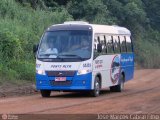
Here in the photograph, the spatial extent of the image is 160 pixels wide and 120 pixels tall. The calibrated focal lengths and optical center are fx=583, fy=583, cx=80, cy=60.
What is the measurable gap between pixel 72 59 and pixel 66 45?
2.57 ft

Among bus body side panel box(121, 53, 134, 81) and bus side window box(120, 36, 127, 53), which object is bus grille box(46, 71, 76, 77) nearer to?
bus body side panel box(121, 53, 134, 81)

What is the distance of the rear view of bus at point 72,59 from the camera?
22486mm

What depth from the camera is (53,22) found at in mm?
39125

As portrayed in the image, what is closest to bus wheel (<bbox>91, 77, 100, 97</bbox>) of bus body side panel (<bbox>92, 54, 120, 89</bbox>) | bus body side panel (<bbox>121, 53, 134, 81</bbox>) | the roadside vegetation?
bus body side panel (<bbox>92, 54, 120, 89</bbox>)

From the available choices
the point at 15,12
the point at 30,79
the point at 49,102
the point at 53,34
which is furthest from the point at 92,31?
the point at 15,12

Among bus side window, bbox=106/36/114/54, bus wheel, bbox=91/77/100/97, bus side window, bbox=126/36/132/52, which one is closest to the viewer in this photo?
bus wheel, bbox=91/77/100/97

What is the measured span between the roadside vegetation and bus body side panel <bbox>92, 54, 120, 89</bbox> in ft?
15.1

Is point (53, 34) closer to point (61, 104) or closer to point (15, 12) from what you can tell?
point (61, 104)

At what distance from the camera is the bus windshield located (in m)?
22.7

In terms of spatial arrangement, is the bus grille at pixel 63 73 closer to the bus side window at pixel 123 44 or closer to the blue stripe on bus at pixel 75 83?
the blue stripe on bus at pixel 75 83

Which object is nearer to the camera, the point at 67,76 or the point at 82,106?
the point at 82,106

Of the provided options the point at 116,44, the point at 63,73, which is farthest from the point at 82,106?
the point at 116,44

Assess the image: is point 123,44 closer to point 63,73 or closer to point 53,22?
point 63,73

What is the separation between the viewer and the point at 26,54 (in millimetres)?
31312
